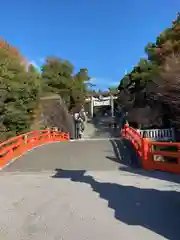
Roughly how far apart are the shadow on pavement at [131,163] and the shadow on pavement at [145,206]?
5.17 ft

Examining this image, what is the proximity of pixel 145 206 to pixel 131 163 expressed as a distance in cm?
500

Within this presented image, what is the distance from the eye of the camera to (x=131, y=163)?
998 cm

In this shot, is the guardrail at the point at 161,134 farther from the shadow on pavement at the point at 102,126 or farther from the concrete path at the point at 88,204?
the shadow on pavement at the point at 102,126

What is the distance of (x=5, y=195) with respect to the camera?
6344 mm

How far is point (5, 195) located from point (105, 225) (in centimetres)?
306

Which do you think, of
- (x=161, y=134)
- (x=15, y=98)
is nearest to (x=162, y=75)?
(x=161, y=134)

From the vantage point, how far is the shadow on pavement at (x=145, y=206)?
4.06m

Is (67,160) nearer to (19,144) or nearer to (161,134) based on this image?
(19,144)

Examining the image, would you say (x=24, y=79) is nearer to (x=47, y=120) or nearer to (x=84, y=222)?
(x=47, y=120)

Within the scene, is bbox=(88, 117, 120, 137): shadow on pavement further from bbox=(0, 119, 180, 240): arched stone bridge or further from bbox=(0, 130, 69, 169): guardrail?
bbox=(0, 119, 180, 240): arched stone bridge

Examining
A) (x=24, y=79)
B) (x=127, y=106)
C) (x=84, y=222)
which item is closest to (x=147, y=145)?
(x=84, y=222)

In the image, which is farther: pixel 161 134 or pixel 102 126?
pixel 102 126

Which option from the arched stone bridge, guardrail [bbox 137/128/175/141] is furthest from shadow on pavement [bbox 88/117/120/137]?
the arched stone bridge

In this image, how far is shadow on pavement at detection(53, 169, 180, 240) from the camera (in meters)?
4.06
